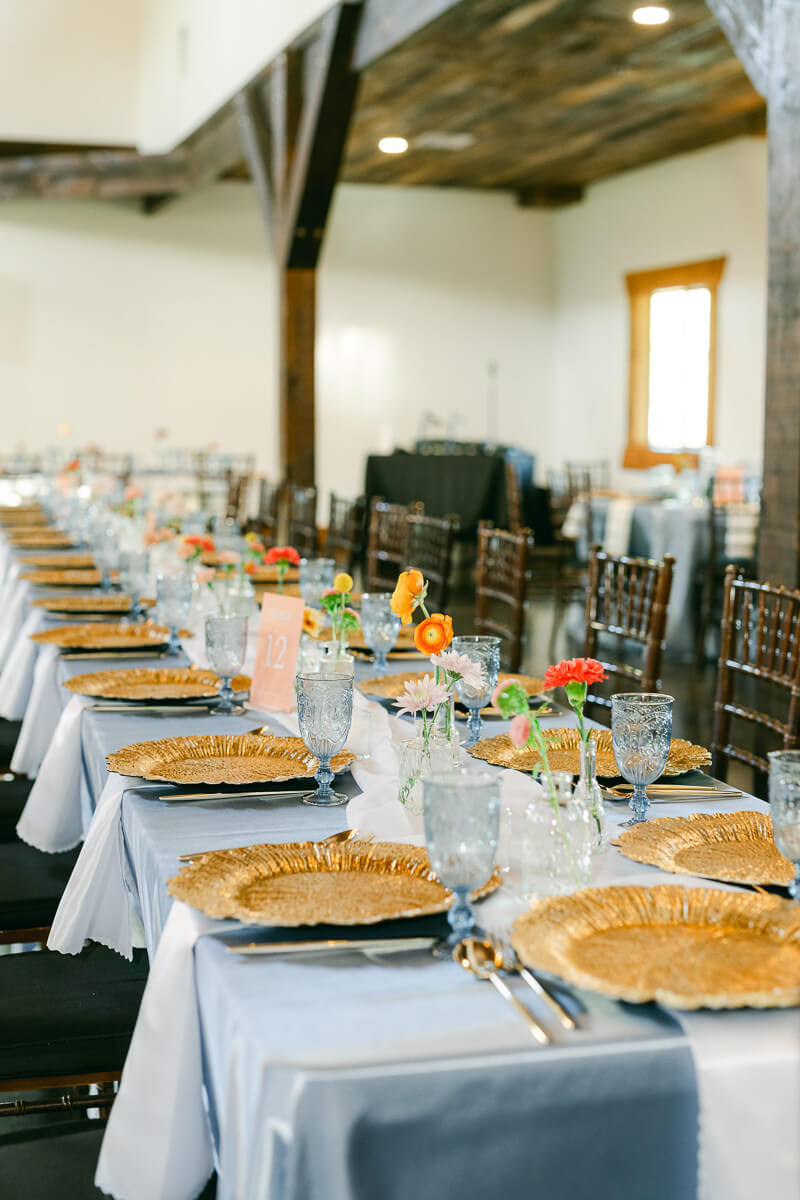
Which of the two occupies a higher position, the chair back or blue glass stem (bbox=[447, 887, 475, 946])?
the chair back

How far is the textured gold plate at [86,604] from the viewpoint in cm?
331

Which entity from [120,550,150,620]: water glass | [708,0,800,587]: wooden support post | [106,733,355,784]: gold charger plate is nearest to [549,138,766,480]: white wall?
[708,0,800,587]: wooden support post

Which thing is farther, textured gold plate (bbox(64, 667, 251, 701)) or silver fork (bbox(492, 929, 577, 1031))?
textured gold plate (bbox(64, 667, 251, 701))

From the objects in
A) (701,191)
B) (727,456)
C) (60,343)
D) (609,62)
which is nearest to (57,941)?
(609,62)

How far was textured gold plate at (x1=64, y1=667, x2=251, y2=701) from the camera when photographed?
236 centimetres

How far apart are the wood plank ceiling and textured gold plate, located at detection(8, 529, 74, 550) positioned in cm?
301

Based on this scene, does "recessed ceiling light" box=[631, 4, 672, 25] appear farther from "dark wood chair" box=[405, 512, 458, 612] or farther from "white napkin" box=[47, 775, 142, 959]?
"white napkin" box=[47, 775, 142, 959]

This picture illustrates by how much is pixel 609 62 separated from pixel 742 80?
1097 mm

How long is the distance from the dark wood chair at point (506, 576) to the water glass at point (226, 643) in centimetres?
136

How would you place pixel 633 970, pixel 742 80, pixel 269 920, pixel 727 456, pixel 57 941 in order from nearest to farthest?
pixel 633 970, pixel 269 920, pixel 57 941, pixel 742 80, pixel 727 456

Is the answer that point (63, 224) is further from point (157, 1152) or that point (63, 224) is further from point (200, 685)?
point (157, 1152)

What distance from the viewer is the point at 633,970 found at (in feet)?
3.78

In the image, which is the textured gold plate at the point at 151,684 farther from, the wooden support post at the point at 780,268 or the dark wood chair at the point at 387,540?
the dark wood chair at the point at 387,540

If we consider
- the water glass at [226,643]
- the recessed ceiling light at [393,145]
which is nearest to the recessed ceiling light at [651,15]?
the recessed ceiling light at [393,145]
